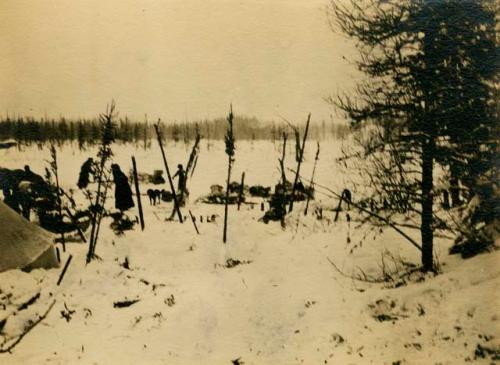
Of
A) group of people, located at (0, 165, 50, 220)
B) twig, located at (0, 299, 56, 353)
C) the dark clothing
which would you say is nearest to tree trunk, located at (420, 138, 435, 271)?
the dark clothing

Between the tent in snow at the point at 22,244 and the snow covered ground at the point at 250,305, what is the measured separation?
0.22 m

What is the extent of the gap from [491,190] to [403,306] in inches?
92.2

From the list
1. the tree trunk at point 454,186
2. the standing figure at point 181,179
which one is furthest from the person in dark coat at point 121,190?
the tree trunk at point 454,186

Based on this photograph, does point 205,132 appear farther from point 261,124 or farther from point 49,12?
point 49,12

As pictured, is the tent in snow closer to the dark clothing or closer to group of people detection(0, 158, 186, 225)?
group of people detection(0, 158, 186, 225)

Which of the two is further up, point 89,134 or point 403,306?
point 89,134

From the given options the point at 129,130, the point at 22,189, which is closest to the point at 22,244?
the point at 22,189

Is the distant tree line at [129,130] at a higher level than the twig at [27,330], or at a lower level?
higher

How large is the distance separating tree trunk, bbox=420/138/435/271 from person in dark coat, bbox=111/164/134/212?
20.0ft

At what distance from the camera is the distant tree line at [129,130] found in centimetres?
747

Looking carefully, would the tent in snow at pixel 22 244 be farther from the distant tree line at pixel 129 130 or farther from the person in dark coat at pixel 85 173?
the distant tree line at pixel 129 130

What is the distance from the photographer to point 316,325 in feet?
23.1

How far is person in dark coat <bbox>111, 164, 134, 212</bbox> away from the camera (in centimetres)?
899

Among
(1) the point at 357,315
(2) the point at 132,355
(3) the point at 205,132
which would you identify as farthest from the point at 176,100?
(1) the point at 357,315
